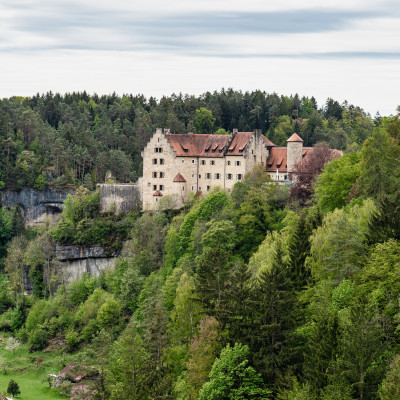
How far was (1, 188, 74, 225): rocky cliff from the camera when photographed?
113 meters

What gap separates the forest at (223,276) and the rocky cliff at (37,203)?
1.67 metres

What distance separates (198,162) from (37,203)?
133ft

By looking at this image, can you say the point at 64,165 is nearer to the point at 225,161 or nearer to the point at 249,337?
the point at 225,161

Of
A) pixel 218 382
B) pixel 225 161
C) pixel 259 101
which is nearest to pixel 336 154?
pixel 225 161

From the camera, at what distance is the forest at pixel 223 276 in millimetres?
38094

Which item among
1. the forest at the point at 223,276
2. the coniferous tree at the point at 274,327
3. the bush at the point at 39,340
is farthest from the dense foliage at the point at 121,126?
the coniferous tree at the point at 274,327

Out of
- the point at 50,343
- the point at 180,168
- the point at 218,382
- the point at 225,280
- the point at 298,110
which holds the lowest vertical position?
the point at 50,343

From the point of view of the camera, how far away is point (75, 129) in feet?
437

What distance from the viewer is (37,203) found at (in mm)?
113625

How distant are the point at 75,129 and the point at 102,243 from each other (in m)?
50.4

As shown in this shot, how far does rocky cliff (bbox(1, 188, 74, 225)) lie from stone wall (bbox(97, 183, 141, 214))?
28.7 meters

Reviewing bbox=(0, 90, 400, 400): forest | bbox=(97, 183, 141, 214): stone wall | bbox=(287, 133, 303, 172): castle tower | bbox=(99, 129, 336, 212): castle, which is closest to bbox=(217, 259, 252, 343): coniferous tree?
bbox=(0, 90, 400, 400): forest

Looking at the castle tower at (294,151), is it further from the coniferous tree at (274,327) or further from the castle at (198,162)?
the coniferous tree at (274,327)

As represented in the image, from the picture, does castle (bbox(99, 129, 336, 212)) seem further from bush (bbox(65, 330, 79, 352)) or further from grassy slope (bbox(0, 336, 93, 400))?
grassy slope (bbox(0, 336, 93, 400))
